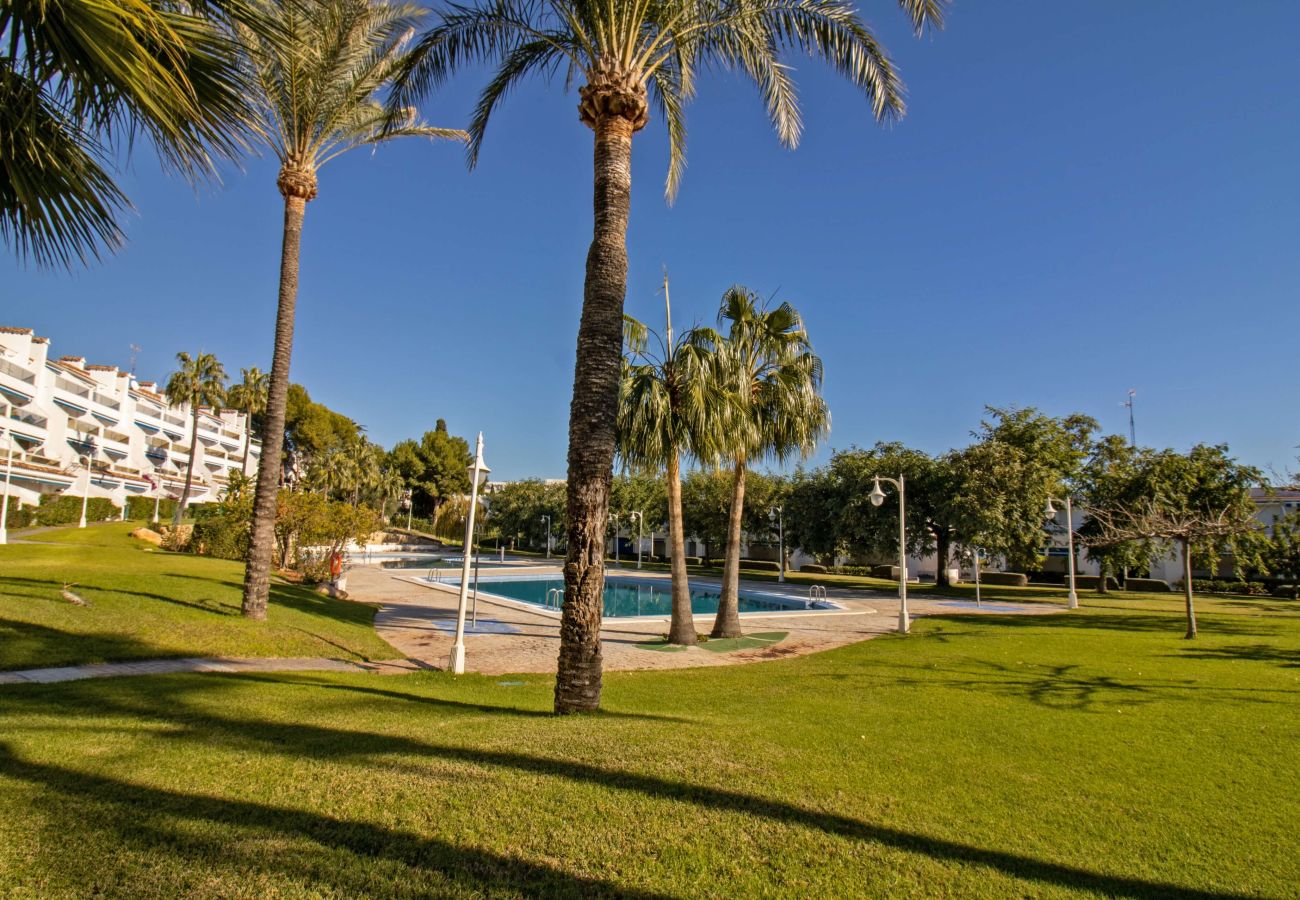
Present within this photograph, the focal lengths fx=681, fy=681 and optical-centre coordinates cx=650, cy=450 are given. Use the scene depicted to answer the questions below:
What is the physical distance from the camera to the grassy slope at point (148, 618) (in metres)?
9.65

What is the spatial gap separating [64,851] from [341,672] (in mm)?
7670

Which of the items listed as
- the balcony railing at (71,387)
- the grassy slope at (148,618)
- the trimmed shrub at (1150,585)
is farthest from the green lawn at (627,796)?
the balcony railing at (71,387)

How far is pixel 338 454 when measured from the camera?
195 ft

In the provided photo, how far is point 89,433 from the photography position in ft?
208

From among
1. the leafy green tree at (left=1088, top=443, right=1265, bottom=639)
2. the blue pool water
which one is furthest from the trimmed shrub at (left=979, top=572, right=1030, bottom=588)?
the blue pool water

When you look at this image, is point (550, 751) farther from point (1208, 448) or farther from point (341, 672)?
point (1208, 448)

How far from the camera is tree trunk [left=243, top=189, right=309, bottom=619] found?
507 inches

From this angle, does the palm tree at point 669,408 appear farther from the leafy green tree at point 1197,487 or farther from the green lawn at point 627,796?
the leafy green tree at point 1197,487

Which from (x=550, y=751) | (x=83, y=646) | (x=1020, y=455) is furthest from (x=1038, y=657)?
(x=1020, y=455)

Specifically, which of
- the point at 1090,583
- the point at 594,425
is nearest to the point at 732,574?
the point at 594,425

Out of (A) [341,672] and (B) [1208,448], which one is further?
(B) [1208,448]

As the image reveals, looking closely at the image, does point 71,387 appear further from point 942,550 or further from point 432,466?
point 942,550

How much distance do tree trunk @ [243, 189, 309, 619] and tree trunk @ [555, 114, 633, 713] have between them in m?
7.99

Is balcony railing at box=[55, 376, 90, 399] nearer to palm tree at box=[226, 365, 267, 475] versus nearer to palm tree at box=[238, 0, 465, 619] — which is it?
palm tree at box=[226, 365, 267, 475]
